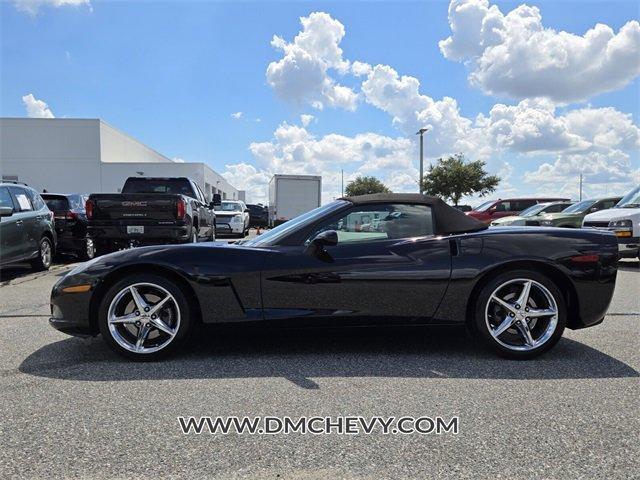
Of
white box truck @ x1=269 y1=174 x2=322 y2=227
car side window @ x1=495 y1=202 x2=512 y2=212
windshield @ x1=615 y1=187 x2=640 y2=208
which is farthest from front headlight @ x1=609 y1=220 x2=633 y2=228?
white box truck @ x1=269 y1=174 x2=322 y2=227

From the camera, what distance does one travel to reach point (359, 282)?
12.5ft

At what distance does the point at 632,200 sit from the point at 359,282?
9.54 meters

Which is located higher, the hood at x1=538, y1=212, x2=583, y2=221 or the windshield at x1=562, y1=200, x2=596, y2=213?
the windshield at x1=562, y1=200, x2=596, y2=213

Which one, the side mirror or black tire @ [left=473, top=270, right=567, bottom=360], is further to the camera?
black tire @ [left=473, top=270, right=567, bottom=360]

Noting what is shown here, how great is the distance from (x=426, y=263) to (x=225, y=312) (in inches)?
60.4

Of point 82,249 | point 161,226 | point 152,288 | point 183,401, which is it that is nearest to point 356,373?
point 183,401

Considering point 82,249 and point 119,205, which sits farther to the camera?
point 82,249

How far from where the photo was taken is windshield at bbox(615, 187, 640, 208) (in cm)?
1067

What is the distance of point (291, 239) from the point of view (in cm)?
396

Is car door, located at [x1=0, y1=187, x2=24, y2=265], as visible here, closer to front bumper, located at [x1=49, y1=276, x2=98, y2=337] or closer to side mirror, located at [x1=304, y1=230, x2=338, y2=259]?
front bumper, located at [x1=49, y1=276, x2=98, y2=337]

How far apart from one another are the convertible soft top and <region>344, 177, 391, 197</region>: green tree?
6407 cm

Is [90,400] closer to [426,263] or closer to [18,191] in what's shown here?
[426,263]

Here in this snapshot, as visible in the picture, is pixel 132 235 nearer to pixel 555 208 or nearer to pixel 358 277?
pixel 358 277

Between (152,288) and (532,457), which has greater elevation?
(152,288)
